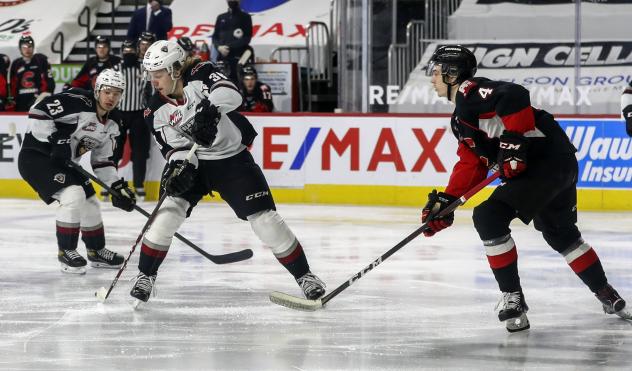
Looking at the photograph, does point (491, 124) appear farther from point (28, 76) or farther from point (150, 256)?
point (28, 76)

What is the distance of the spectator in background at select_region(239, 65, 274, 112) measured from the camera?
9.87 metres

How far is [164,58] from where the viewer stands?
14.9 ft

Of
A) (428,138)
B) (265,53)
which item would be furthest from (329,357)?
(265,53)

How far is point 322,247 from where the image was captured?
6.79 m

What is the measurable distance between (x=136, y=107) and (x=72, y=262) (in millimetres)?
4280

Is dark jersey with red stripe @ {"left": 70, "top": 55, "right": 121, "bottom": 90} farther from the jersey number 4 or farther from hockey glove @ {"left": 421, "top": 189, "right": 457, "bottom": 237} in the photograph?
the jersey number 4

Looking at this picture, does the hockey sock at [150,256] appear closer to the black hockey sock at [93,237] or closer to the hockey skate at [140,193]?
the black hockey sock at [93,237]

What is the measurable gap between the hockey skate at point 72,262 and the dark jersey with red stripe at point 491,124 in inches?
83.2

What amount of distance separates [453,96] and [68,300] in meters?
1.85

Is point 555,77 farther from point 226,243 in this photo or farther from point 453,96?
point 453,96

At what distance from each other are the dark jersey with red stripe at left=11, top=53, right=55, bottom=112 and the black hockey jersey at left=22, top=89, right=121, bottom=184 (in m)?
4.68

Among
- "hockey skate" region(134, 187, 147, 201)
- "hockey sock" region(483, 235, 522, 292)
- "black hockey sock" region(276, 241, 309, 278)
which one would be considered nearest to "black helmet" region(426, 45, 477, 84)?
"hockey sock" region(483, 235, 522, 292)

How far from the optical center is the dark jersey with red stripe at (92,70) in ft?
32.1

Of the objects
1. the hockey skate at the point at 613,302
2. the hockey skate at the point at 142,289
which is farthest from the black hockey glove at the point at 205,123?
the hockey skate at the point at 613,302
